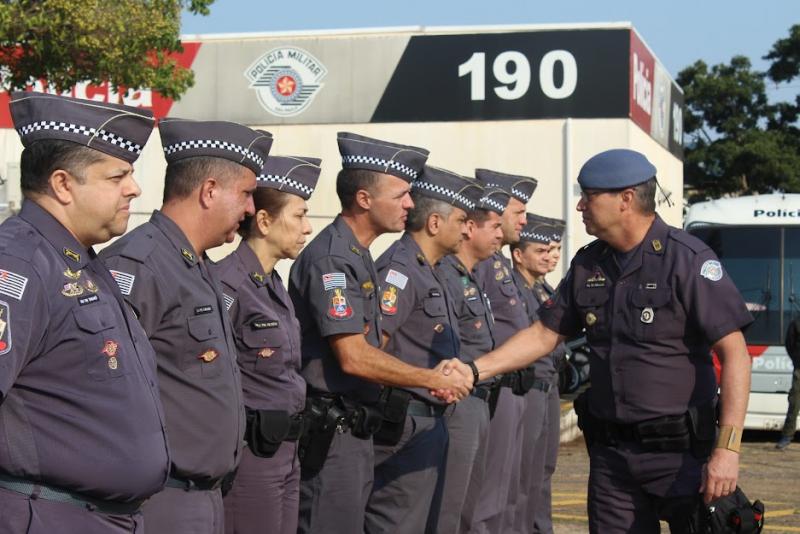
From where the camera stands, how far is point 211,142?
4703 millimetres

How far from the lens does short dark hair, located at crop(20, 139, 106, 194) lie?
354cm

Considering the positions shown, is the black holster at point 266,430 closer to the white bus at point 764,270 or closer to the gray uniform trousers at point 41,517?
the gray uniform trousers at point 41,517

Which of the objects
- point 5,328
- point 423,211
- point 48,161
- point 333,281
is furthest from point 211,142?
point 423,211

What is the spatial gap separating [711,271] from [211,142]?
2.17 meters

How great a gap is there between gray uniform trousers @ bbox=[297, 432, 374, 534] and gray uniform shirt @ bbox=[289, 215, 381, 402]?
26 cm

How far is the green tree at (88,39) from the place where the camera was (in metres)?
12.3

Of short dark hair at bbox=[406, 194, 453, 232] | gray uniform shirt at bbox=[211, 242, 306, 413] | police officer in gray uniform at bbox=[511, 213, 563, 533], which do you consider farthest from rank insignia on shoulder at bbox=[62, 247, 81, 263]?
police officer in gray uniform at bbox=[511, 213, 563, 533]

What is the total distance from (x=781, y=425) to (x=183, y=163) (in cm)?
1244

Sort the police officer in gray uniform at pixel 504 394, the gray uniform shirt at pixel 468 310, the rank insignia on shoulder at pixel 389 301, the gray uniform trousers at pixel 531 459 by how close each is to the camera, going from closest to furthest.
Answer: the rank insignia on shoulder at pixel 389 301, the gray uniform shirt at pixel 468 310, the police officer in gray uniform at pixel 504 394, the gray uniform trousers at pixel 531 459

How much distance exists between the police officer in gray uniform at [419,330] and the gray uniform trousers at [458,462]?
9cm

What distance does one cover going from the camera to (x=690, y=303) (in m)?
5.49

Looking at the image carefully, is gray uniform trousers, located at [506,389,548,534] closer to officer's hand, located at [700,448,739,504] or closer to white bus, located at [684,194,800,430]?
officer's hand, located at [700,448,739,504]

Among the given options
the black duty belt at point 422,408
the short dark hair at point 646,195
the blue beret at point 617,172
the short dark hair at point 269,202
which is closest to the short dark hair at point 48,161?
the short dark hair at point 269,202

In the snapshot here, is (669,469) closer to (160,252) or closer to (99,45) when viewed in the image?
(160,252)
